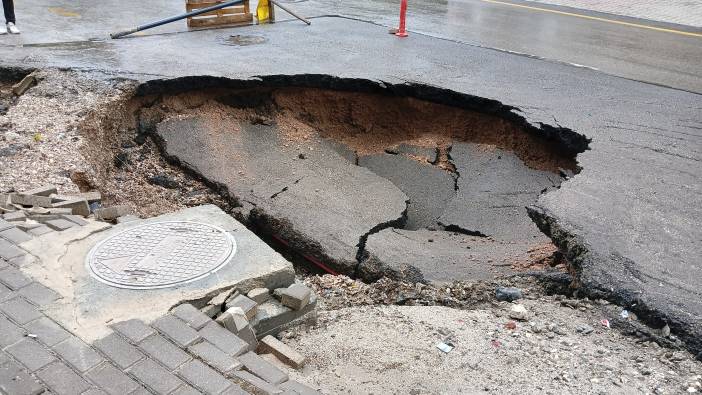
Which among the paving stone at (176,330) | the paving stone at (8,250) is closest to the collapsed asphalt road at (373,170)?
the paving stone at (176,330)

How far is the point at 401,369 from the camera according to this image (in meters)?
3.33

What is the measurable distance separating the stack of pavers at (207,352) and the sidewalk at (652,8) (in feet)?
41.9

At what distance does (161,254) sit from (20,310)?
89 cm

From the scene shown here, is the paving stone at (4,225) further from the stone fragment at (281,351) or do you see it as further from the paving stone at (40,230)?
the stone fragment at (281,351)

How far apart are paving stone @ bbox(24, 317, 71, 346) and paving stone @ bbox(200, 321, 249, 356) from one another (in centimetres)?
71

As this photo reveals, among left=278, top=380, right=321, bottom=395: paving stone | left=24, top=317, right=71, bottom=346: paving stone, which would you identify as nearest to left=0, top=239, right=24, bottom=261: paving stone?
left=24, top=317, right=71, bottom=346: paving stone

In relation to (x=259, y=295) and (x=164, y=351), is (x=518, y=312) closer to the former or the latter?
(x=259, y=295)

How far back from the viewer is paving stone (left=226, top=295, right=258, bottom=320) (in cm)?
345

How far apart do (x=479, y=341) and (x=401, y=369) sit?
1.80 ft

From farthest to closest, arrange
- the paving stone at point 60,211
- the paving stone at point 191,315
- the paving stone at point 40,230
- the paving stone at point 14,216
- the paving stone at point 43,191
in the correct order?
1. the paving stone at point 43,191
2. the paving stone at point 60,211
3. the paving stone at point 14,216
4. the paving stone at point 40,230
5. the paving stone at point 191,315

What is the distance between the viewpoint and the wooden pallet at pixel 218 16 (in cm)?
959

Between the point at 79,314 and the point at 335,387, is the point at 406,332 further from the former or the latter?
the point at 79,314

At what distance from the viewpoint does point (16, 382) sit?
2.79m

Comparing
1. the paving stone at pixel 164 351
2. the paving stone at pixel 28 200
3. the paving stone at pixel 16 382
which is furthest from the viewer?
the paving stone at pixel 28 200
